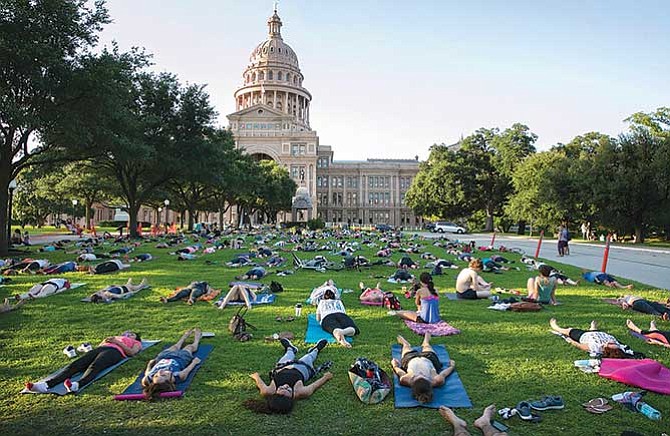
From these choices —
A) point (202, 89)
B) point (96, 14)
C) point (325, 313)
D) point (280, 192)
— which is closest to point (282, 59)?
point (280, 192)

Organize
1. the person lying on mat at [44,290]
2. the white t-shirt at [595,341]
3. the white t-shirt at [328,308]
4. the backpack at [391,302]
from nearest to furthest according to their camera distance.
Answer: the white t-shirt at [595,341] → the white t-shirt at [328,308] → the backpack at [391,302] → the person lying on mat at [44,290]

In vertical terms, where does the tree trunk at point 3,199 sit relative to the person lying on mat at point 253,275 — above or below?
above

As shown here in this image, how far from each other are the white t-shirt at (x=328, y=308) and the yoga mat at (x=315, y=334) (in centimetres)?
16

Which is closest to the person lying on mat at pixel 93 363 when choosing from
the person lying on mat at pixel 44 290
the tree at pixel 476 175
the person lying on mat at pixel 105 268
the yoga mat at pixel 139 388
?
the yoga mat at pixel 139 388

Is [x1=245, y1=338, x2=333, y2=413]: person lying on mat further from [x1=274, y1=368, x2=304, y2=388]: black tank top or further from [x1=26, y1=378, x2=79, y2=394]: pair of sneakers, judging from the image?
[x1=26, y1=378, x2=79, y2=394]: pair of sneakers

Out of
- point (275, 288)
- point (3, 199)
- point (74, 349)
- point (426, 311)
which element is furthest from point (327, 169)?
point (74, 349)

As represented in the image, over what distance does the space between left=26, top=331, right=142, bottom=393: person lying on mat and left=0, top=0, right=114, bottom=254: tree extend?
39.7ft

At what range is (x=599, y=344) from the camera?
655 centimetres

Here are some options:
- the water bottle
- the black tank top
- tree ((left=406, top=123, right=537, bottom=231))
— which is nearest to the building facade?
tree ((left=406, top=123, right=537, bottom=231))

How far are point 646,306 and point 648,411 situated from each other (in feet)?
18.3

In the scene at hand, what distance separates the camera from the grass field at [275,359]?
4.48m

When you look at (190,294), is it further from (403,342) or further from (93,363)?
(403,342)

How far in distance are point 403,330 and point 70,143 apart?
55.5 feet

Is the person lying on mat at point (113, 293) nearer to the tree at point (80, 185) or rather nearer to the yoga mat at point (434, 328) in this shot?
the yoga mat at point (434, 328)
